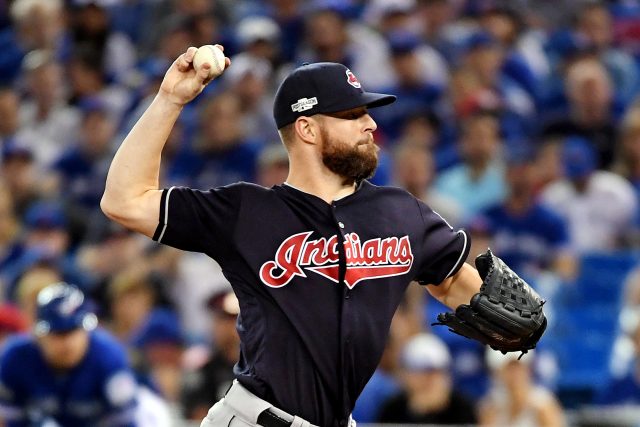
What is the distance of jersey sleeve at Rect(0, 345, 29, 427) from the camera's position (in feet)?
21.9

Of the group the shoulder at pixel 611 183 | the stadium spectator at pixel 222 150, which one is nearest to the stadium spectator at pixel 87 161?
the stadium spectator at pixel 222 150

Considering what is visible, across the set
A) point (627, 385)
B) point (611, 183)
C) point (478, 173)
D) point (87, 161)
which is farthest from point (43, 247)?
point (627, 385)

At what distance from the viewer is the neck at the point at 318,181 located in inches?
165

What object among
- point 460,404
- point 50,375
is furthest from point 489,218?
point 50,375

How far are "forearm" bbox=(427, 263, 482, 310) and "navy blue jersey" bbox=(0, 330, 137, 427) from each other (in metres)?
2.59

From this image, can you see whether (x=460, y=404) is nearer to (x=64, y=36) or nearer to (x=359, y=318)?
(x=359, y=318)

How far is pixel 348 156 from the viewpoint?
13.5 ft

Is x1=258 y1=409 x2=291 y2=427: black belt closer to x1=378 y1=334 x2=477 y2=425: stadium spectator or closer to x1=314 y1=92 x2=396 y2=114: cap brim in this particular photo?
x1=314 y1=92 x2=396 y2=114: cap brim

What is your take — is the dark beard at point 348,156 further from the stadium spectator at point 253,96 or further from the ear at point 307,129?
the stadium spectator at point 253,96

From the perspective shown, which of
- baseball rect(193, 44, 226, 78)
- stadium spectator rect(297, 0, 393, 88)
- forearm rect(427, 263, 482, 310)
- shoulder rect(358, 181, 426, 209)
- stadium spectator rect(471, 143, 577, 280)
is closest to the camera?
baseball rect(193, 44, 226, 78)

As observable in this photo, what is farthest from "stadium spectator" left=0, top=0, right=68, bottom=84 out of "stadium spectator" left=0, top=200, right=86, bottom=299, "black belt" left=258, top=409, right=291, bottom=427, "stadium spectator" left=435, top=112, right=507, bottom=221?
"black belt" left=258, top=409, right=291, bottom=427

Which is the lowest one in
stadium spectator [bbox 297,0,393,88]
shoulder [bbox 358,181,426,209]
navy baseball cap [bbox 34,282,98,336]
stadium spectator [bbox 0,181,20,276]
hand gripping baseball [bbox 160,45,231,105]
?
stadium spectator [bbox 0,181,20,276]

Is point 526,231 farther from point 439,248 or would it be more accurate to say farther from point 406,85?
point 439,248

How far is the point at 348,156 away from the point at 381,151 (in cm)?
482
